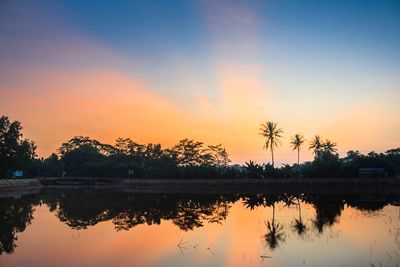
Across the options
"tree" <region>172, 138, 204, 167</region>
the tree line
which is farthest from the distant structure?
"tree" <region>172, 138, 204, 167</region>

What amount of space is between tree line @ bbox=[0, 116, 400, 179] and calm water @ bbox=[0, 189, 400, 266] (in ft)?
81.2

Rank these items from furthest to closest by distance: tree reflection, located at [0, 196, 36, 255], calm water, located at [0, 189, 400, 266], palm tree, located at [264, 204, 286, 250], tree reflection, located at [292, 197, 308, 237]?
tree reflection, located at [292, 197, 308, 237] → tree reflection, located at [0, 196, 36, 255] → palm tree, located at [264, 204, 286, 250] → calm water, located at [0, 189, 400, 266]

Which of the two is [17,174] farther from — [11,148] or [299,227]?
[299,227]

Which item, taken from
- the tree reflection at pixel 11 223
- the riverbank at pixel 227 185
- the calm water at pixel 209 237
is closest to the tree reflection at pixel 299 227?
the calm water at pixel 209 237

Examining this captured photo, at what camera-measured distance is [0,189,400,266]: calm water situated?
14688 mm

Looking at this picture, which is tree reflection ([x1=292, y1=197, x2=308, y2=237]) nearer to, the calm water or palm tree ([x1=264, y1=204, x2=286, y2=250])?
the calm water

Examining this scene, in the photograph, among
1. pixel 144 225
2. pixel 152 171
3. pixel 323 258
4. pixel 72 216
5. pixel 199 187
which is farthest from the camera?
pixel 152 171

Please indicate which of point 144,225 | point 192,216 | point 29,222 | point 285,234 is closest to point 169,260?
point 285,234

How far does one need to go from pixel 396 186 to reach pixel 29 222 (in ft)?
142

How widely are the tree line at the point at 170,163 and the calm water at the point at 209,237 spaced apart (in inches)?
975

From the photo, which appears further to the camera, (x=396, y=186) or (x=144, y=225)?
(x=396, y=186)

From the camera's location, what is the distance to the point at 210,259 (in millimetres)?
14695

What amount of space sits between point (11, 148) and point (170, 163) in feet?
93.4

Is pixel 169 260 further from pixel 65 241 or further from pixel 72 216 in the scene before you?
pixel 72 216
